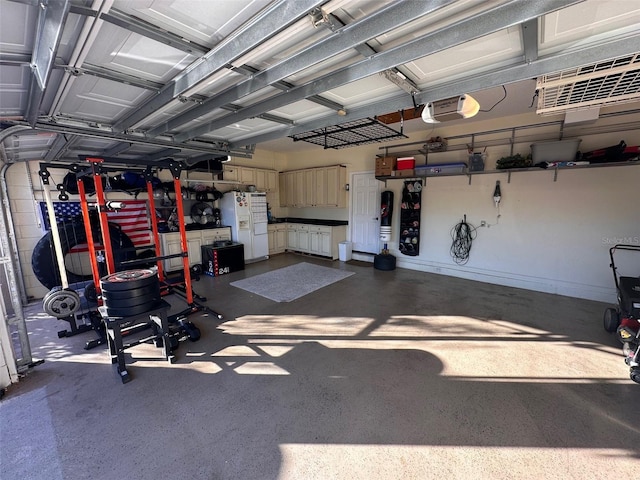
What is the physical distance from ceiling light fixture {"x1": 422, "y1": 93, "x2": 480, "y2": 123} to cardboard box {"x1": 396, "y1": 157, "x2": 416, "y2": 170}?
2856 mm

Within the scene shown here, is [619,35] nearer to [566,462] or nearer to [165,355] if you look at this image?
[566,462]

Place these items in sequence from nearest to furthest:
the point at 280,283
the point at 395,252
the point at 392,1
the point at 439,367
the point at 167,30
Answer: the point at 392,1 → the point at 167,30 → the point at 439,367 → the point at 280,283 → the point at 395,252

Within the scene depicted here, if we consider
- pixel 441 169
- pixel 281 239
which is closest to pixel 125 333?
pixel 281 239

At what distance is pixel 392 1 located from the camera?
1.25 meters

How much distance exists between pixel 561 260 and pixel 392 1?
4919 mm

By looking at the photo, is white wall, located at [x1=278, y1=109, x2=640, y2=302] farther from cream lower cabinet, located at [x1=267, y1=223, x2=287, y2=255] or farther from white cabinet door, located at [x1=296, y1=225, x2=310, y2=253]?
cream lower cabinet, located at [x1=267, y1=223, x2=287, y2=255]

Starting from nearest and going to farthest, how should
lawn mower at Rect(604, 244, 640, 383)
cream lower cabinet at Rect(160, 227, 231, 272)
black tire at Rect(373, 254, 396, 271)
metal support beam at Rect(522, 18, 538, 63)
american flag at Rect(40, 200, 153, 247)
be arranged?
metal support beam at Rect(522, 18, 538, 63), lawn mower at Rect(604, 244, 640, 383), american flag at Rect(40, 200, 153, 247), cream lower cabinet at Rect(160, 227, 231, 272), black tire at Rect(373, 254, 396, 271)

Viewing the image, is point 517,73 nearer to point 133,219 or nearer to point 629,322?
point 629,322

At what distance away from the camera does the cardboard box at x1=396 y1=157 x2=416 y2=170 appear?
5320 millimetres

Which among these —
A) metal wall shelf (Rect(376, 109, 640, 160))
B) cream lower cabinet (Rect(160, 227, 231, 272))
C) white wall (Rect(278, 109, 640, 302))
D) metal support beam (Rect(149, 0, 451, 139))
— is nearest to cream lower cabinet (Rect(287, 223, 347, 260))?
cream lower cabinet (Rect(160, 227, 231, 272))

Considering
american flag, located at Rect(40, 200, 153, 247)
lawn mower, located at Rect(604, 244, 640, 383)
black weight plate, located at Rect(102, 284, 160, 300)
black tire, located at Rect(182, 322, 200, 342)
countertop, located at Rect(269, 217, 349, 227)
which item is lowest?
black tire, located at Rect(182, 322, 200, 342)

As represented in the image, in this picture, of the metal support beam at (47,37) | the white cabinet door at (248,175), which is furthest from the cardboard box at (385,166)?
the metal support beam at (47,37)

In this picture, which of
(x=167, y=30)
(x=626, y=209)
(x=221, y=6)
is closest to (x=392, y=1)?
(x=221, y=6)

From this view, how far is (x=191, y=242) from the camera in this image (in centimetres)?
566
